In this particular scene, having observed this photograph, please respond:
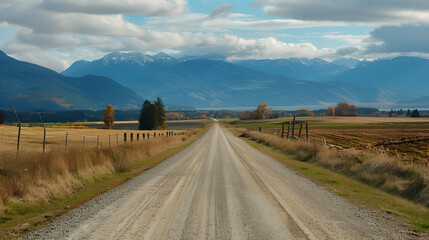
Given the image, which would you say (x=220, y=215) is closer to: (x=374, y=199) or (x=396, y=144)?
(x=374, y=199)

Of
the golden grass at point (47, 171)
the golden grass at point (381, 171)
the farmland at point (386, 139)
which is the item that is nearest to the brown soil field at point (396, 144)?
the farmland at point (386, 139)

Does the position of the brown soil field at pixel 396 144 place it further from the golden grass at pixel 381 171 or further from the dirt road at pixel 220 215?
the dirt road at pixel 220 215

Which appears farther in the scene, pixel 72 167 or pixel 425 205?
pixel 72 167

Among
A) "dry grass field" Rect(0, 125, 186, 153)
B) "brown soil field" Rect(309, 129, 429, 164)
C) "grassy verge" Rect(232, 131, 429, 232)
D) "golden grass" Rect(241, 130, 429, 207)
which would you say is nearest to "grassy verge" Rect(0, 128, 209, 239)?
"dry grass field" Rect(0, 125, 186, 153)

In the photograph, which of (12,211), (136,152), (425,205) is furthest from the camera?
(136,152)

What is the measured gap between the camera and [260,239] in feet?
26.8

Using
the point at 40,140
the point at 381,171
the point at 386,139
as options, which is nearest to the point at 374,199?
the point at 381,171

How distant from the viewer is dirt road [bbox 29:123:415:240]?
868cm

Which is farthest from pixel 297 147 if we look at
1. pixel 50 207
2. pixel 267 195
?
pixel 50 207

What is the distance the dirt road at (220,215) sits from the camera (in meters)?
8.68

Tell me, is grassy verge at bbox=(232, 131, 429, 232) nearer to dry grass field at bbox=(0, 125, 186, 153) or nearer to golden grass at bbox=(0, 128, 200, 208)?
golden grass at bbox=(0, 128, 200, 208)

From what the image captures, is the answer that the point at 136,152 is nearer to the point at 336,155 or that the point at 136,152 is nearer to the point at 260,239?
the point at 336,155

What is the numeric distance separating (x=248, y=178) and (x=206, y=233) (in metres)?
9.64

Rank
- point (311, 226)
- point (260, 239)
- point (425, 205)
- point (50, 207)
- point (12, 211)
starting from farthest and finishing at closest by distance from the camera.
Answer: point (425, 205), point (50, 207), point (12, 211), point (311, 226), point (260, 239)
